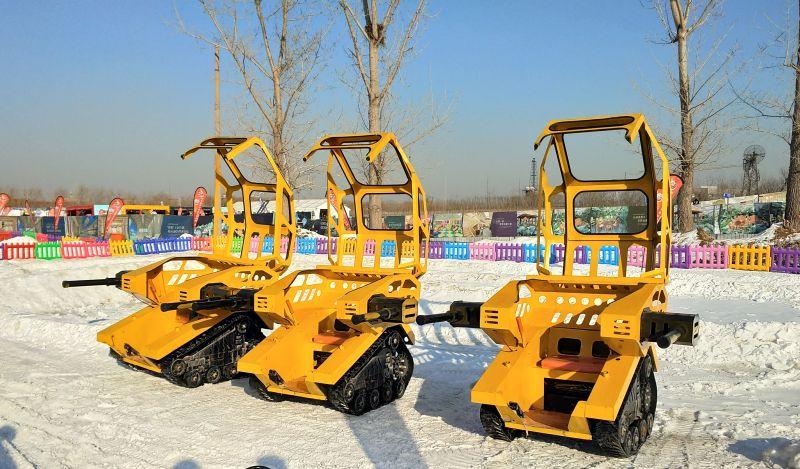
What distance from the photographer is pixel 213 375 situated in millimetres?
8625

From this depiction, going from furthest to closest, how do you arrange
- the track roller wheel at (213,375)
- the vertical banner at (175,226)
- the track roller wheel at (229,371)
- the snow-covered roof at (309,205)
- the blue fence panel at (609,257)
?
the snow-covered roof at (309,205) → the vertical banner at (175,226) → the blue fence panel at (609,257) → the track roller wheel at (229,371) → the track roller wheel at (213,375)

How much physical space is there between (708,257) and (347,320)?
17593mm

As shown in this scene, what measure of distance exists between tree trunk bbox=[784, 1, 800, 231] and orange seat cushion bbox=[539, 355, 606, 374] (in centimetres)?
1973

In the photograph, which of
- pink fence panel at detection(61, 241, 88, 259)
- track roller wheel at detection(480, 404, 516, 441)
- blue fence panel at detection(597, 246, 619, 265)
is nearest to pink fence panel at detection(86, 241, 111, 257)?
pink fence panel at detection(61, 241, 88, 259)

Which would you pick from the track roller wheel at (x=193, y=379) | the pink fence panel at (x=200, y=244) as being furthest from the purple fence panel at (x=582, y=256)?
the pink fence panel at (x=200, y=244)

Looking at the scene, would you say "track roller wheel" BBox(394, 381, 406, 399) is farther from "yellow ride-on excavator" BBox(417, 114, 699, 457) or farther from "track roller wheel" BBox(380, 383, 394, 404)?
"yellow ride-on excavator" BBox(417, 114, 699, 457)

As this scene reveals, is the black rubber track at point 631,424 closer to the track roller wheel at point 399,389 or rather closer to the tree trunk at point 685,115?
the track roller wheel at point 399,389

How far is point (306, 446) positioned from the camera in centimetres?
614

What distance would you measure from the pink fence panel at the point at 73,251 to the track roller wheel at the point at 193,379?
73.9ft

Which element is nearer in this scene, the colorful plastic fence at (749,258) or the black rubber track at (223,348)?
the black rubber track at (223,348)

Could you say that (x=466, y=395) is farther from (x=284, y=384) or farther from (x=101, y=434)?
(x=101, y=434)

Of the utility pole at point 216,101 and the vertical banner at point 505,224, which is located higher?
the utility pole at point 216,101

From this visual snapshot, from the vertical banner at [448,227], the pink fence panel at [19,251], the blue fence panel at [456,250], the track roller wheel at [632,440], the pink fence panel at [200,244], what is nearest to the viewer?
the track roller wheel at [632,440]

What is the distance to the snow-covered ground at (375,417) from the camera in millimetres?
5773
